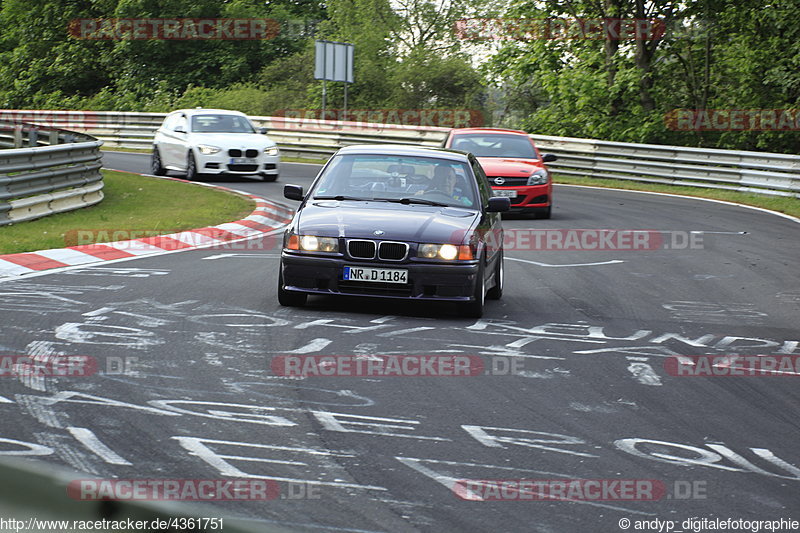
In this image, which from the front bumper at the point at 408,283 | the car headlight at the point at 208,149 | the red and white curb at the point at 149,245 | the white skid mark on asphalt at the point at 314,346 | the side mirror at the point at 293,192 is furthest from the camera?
the car headlight at the point at 208,149

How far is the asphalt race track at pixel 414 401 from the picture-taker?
4547mm

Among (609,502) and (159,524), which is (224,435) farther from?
(159,524)

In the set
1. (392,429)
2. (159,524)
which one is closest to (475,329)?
(392,429)

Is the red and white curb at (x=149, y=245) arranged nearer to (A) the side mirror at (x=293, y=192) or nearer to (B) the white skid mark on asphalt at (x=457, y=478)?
(A) the side mirror at (x=293, y=192)

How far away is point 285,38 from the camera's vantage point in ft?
164

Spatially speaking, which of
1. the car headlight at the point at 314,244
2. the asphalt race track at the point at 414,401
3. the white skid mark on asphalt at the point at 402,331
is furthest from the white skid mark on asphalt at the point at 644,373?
the car headlight at the point at 314,244

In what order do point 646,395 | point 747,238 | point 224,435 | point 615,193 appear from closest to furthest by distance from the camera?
point 224,435 → point 646,395 → point 747,238 → point 615,193

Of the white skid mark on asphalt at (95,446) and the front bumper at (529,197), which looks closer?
the white skid mark on asphalt at (95,446)

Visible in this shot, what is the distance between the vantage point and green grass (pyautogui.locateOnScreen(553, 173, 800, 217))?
22.8 metres

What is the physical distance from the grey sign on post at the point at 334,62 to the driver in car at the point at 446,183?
22.5 metres

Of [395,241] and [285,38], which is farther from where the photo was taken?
[285,38]

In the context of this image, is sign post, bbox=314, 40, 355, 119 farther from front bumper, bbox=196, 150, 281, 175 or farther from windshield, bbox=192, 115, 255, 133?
front bumper, bbox=196, 150, 281, 175

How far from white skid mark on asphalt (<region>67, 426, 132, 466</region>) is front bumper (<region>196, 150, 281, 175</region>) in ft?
60.9

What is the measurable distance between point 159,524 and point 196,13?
48.7 meters
